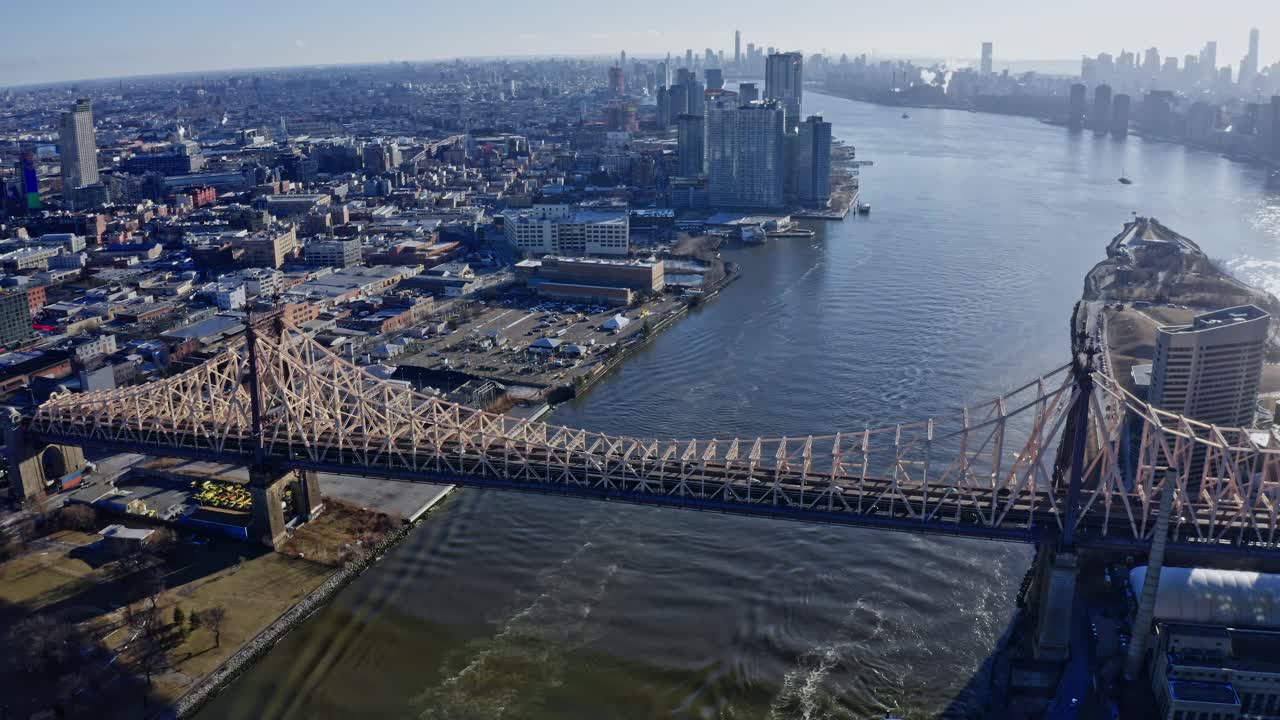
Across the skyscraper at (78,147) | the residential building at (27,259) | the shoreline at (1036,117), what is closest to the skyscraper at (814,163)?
the shoreline at (1036,117)

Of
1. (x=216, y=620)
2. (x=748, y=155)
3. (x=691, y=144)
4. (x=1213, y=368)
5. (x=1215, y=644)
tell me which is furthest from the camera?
(x=691, y=144)

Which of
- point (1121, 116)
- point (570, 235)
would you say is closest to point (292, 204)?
point (570, 235)

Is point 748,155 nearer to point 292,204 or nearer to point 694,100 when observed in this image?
point 292,204

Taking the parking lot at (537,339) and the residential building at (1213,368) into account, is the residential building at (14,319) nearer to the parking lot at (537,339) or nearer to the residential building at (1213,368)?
the parking lot at (537,339)

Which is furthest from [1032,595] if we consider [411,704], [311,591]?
[311,591]

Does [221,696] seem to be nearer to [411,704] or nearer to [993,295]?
[411,704]

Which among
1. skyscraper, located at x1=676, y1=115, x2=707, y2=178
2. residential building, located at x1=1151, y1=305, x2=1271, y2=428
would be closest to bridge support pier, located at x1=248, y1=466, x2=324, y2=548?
residential building, located at x1=1151, y1=305, x2=1271, y2=428

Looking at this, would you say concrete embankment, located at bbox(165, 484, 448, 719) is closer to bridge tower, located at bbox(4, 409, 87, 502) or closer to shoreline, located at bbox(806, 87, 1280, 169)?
bridge tower, located at bbox(4, 409, 87, 502)
